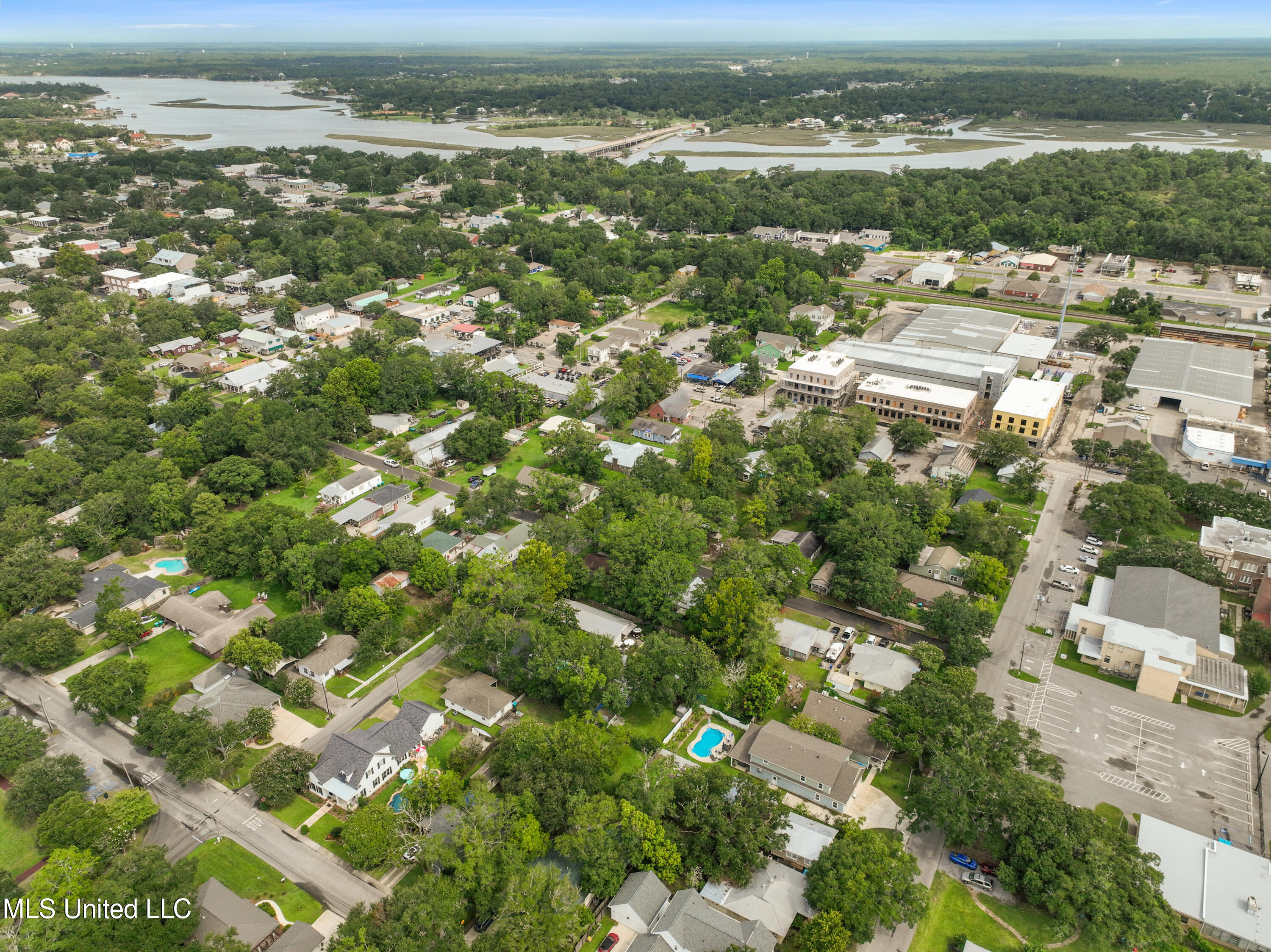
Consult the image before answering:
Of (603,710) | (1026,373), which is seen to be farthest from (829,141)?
(603,710)

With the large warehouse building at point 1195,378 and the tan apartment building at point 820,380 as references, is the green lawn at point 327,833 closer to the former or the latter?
the tan apartment building at point 820,380

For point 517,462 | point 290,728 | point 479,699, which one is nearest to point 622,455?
point 517,462

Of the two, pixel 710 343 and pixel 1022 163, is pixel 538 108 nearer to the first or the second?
pixel 1022 163

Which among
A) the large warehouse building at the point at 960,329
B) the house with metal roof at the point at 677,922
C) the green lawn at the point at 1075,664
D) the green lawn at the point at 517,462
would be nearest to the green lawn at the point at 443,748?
the house with metal roof at the point at 677,922

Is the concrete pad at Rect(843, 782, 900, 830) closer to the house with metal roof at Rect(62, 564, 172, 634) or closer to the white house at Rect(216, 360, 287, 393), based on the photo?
the house with metal roof at Rect(62, 564, 172, 634)

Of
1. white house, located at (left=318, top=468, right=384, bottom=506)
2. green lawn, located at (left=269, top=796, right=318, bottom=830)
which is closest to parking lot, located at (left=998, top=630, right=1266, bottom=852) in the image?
green lawn, located at (left=269, top=796, right=318, bottom=830)

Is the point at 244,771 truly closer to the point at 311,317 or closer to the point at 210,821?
the point at 210,821
